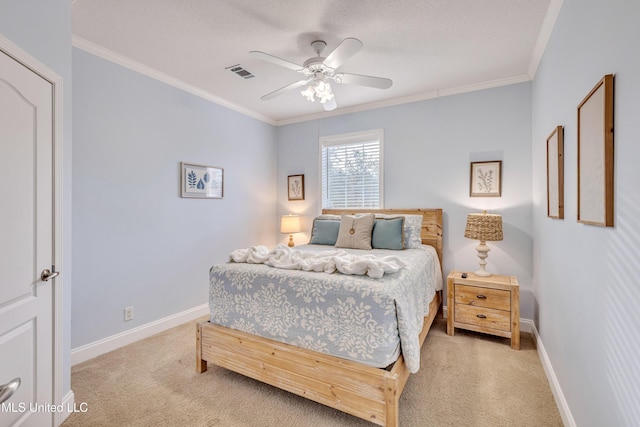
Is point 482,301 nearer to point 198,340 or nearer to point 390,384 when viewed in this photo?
point 390,384

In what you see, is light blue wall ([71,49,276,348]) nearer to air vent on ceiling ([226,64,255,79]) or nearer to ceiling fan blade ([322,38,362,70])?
air vent on ceiling ([226,64,255,79])

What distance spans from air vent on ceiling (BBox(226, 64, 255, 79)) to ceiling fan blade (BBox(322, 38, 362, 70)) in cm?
113

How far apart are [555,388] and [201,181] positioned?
3.61 m

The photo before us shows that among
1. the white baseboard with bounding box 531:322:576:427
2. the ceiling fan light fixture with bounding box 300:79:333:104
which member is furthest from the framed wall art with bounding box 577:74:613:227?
the ceiling fan light fixture with bounding box 300:79:333:104

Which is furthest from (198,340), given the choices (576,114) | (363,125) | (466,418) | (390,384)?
(363,125)

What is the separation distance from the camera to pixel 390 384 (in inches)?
60.7

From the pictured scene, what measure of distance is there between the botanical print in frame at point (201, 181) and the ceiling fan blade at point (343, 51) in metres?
1.97

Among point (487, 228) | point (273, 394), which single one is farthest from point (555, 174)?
point (273, 394)

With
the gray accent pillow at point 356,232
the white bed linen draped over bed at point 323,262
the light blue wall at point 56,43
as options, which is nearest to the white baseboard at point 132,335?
the light blue wall at point 56,43

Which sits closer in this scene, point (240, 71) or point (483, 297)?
point (483, 297)

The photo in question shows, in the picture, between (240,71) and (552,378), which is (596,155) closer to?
(552,378)

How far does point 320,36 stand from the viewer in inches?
93.1

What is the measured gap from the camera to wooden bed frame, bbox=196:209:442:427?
157cm

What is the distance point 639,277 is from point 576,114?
105 centimetres
